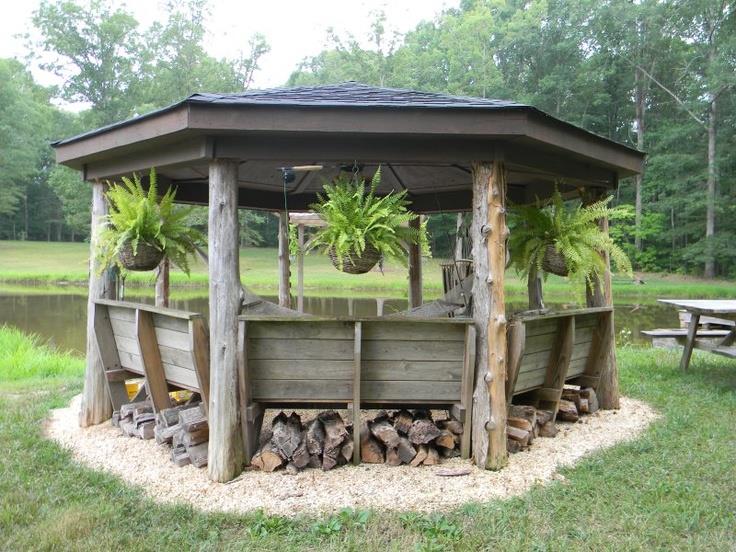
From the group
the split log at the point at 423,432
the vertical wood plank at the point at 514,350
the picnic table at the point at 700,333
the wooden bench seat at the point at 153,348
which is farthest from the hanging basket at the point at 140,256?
the picnic table at the point at 700,333

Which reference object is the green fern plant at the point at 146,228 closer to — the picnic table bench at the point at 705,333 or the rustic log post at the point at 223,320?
the rustic log post at the point at 223,320

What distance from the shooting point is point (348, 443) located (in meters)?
4.36

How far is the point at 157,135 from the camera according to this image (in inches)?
161

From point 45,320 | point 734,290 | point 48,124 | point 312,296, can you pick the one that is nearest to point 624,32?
point 734,290

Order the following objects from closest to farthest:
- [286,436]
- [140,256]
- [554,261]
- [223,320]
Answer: [223,320] → [286,436] → [140,256] → [554,261]

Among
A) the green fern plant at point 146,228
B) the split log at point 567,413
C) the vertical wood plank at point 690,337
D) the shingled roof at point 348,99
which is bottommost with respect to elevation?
the split log at point 567,413

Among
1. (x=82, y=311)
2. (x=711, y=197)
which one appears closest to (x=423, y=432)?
(x=82, y=311)

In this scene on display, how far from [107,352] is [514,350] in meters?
3.61

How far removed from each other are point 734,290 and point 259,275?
694 inches

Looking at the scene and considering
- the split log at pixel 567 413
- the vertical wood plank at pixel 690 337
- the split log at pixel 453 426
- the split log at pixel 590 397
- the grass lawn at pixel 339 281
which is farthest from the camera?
the grass lawn at pixel 339 281

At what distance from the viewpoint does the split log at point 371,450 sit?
172 inches

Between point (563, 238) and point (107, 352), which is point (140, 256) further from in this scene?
point (563, 238)

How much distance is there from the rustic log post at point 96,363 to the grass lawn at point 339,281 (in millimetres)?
11120

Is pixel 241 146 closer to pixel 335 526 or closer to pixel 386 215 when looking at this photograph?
pixel 386 215
